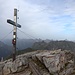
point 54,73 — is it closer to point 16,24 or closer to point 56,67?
point 56,67

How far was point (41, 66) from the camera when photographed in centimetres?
2666

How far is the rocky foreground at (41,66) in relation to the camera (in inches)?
1009

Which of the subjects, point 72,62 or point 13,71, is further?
point 72,62

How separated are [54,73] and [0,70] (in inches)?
270

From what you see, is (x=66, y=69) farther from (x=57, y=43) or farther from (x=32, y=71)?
(x=57, y=43)

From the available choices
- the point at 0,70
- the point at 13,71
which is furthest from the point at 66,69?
the point at 0,70

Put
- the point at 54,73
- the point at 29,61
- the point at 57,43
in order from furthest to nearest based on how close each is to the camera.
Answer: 1. the point at 57,43
2. the point at 29,61
3. the point at 54,73

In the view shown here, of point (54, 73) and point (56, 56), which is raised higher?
point (56, 56)

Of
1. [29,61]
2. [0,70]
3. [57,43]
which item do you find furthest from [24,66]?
[57,43]

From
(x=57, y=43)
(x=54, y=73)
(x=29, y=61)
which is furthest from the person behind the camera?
(x=57, y=43)

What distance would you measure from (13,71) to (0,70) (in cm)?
193

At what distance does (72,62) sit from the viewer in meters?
28.0

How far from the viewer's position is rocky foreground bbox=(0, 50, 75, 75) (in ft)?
84.1

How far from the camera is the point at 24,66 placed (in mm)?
26547
